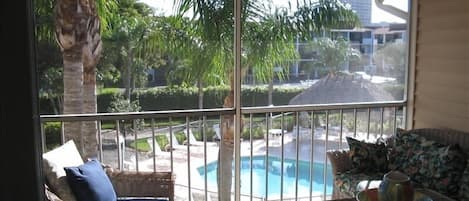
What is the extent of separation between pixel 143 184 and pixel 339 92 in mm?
1775

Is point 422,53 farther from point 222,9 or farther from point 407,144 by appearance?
point 222,9

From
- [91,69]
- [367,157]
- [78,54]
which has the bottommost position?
[367,157]

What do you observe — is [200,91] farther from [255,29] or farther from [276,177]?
[276,177]

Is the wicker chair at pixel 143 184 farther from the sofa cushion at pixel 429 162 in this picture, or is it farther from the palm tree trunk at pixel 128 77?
the sofa cushion at pixel 429 162

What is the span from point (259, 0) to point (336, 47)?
751mm

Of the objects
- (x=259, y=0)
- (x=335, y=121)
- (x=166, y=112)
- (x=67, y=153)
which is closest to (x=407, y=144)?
(x=335, y=121)

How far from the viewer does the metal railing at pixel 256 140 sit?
10.4 ft

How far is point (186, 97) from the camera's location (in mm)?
3182

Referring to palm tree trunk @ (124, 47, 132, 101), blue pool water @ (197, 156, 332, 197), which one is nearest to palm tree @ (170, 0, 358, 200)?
blue pool water @ (197, 156, 332, 197)

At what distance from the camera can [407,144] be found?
3.06m

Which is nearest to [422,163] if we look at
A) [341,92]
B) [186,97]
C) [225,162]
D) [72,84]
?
[341,92]

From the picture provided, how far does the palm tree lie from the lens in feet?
10.3

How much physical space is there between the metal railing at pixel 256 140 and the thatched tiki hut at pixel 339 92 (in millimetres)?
62

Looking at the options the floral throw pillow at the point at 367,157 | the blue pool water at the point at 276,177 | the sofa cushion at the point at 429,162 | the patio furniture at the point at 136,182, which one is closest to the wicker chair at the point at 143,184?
the patio furniture at the point at 136,182
